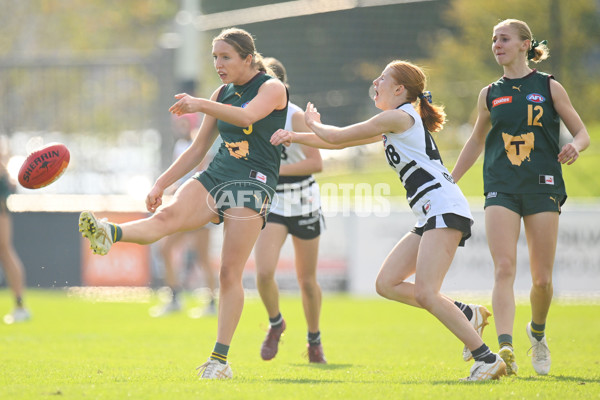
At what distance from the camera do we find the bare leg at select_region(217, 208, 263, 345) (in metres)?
5.52

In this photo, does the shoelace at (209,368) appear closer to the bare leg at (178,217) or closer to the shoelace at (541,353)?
the bare leg at (178,217)

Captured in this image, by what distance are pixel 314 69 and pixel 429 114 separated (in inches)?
718

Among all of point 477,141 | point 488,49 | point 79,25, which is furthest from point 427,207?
point 79,25

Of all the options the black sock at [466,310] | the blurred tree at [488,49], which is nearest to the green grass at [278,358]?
the black sock at [466,310]

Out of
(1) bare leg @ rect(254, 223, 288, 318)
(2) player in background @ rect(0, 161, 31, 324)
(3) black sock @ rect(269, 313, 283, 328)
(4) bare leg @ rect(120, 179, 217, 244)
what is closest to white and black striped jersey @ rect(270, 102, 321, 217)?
(1) bare leg @ rect(254, 223, 288, 318)

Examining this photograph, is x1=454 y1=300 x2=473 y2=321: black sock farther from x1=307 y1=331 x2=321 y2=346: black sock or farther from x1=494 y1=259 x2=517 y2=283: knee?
x1=307 y1=331 x2=321 y2=346: black sock

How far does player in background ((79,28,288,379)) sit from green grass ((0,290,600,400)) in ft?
1.74

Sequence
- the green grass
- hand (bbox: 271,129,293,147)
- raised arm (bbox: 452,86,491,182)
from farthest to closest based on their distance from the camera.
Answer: raised arm (bbox: 452,86,491,182)
hand (bbox: 271,129,293,147)
the green grass

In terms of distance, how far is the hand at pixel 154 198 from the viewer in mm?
5754

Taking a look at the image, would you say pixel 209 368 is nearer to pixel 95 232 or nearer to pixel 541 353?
pixel 95 232

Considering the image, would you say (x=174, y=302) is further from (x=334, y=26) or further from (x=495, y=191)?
(x=334, y=26)

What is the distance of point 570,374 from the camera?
6113mm

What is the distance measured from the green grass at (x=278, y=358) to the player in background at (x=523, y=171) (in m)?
0.56

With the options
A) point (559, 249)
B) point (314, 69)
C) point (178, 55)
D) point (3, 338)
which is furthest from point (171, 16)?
point (3, 338)
